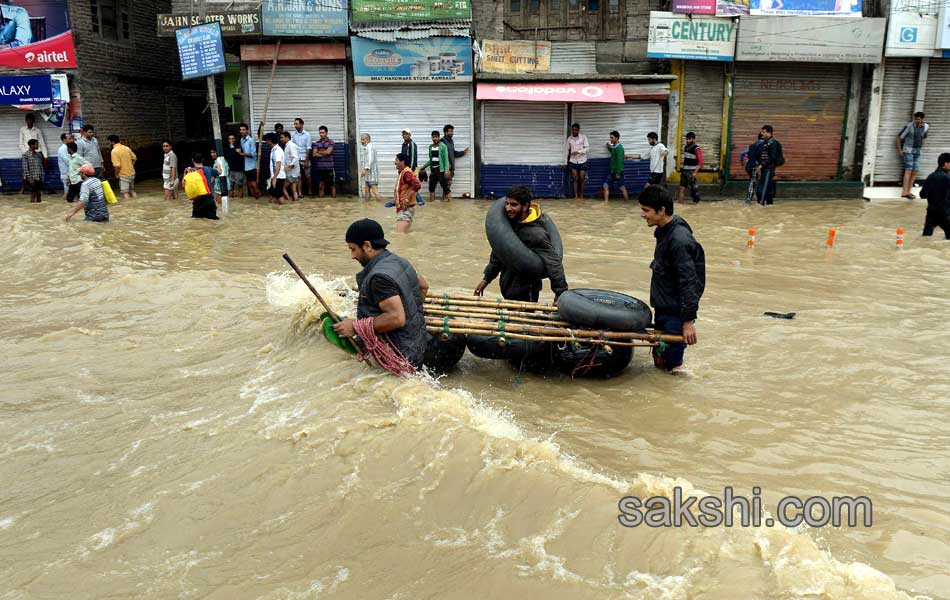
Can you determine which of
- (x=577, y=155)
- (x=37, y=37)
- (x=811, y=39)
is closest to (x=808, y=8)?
(x=811, y=39)

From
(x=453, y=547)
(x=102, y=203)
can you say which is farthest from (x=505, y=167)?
(x=453, y=547)

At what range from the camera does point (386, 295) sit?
554 cm

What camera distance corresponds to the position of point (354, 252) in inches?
221

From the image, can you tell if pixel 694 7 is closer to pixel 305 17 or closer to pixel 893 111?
pixel 893 111

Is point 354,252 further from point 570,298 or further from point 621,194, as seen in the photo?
point 621,194

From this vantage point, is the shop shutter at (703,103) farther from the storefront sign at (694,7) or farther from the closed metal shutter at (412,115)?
the closed metal shutter at (412,115)

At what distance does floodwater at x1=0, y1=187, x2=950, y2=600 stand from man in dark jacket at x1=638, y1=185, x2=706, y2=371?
516 mm

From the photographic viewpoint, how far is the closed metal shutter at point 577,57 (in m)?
18.7

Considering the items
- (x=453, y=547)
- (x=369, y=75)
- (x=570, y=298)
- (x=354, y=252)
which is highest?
(x=369, y=75)

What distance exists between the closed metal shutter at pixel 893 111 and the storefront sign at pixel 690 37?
12.9ft

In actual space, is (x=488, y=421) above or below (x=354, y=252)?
below

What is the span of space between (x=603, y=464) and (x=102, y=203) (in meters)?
11.7

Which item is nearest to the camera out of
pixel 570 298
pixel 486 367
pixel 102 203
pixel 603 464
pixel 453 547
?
pixel 453 547

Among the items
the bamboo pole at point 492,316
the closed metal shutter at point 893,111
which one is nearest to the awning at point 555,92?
the closed metal shutter at point 893,111
